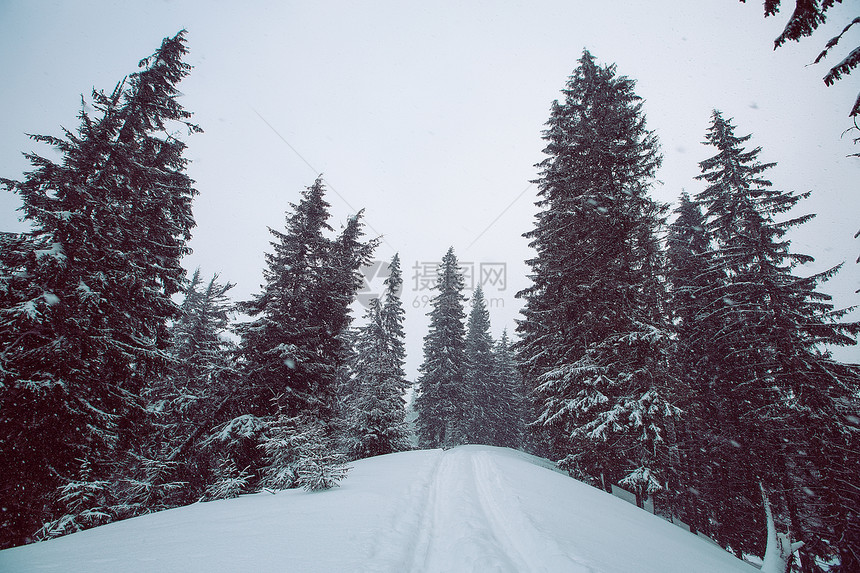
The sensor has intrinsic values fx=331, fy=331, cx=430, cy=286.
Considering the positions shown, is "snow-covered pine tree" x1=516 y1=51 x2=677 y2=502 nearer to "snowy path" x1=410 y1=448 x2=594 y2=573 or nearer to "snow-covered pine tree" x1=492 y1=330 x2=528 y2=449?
"snowy path" x1=410 y1=448 x2=594 y2=573

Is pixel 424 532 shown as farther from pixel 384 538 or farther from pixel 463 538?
pixel 384 538

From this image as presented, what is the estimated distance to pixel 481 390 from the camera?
35656 mm

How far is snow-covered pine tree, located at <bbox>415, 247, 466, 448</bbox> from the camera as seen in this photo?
28.9 metres

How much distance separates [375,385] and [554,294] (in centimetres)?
1350

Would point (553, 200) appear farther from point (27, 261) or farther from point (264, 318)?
point (27, 261)

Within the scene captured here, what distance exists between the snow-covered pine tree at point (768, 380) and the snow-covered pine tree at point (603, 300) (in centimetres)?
382

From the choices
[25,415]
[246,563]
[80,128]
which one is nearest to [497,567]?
[246,563]

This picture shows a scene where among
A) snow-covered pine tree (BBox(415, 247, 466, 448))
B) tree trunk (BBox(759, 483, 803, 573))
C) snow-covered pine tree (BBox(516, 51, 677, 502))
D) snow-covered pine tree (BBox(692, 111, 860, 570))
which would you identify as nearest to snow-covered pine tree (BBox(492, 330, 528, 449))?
snow-covered pine tree (BBox(415, 247, 466, 448))

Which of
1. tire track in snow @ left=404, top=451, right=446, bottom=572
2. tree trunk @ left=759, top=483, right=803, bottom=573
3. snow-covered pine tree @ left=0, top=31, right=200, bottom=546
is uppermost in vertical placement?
snow-covered pine tree @ left=0, top=31, right=200, bottom=546

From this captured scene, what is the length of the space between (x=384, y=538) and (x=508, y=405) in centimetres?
3408

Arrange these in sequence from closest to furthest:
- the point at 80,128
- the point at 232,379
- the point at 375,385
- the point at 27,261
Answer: the point at 27,261 < the point at 80,128 < the point at 232,379 < the point at 375,385

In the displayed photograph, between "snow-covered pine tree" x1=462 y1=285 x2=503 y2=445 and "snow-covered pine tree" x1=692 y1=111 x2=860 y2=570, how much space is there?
2004 centimetres

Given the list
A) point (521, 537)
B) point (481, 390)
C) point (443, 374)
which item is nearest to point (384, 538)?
point (521, 537)

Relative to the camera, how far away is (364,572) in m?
3.67
